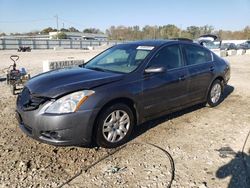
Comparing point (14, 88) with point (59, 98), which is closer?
point (59, 98)

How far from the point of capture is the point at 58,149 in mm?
3916

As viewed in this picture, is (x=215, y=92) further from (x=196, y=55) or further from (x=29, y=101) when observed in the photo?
(x=29, y=101)

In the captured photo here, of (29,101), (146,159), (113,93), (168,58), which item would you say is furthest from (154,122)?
(29,101)

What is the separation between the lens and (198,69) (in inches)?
213

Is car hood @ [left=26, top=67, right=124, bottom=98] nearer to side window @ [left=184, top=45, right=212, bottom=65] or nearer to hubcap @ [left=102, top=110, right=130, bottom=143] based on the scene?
hubcap @ [left=102, top=110, right=130, bottom=143]

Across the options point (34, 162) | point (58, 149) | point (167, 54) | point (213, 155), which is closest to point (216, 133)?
point (213, 155)

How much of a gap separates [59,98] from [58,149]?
893mm

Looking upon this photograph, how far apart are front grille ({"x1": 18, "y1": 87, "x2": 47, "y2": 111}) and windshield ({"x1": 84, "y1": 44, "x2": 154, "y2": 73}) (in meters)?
1.29

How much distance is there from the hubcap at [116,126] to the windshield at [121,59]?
75 centimetres

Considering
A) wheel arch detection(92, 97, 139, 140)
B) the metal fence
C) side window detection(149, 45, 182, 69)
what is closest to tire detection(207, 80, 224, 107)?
side window detection(149, 45, 182, 69)

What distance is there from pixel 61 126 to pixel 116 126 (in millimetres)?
894

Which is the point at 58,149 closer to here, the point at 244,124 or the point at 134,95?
the point at 134,95

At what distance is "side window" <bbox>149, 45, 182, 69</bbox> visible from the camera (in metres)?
4.55

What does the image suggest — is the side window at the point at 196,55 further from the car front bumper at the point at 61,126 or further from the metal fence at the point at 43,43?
the metal fence at the point at 43,43
